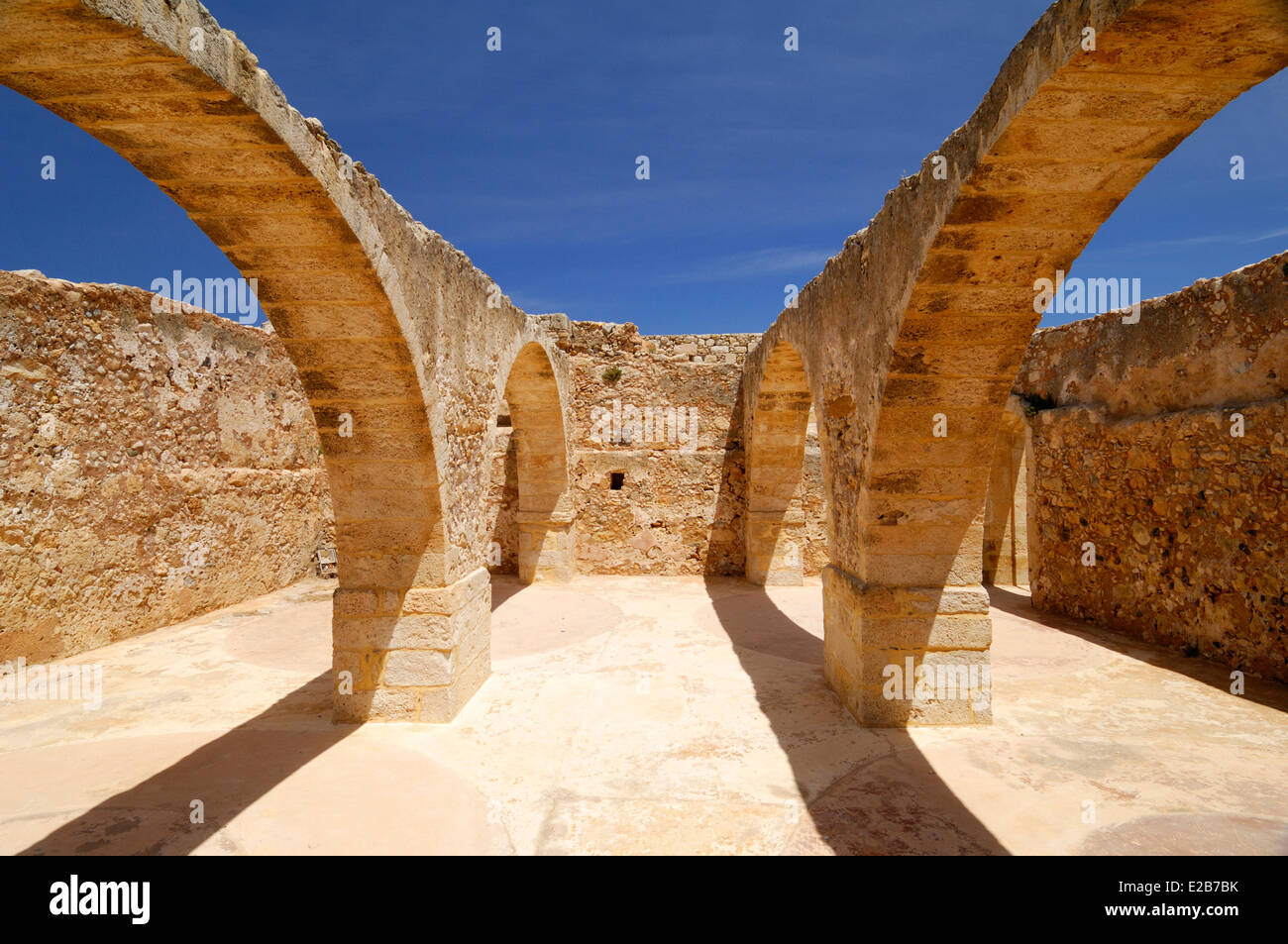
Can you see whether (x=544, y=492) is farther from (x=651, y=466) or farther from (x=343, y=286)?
(x=343, y=286)

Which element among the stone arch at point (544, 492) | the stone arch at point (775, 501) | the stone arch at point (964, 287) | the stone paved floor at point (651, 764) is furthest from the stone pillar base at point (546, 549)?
the stone arch at point (964, 287)

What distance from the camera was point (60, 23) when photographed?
1.91 m

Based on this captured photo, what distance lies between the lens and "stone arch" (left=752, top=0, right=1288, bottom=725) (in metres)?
2.20

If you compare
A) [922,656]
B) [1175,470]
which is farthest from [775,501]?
[922,656]

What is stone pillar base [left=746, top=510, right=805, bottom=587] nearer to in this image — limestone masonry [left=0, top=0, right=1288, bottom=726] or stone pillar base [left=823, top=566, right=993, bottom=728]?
limestone masonry [left=0, top=0, right=1288, bottom=726]

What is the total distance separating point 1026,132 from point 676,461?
302 inches

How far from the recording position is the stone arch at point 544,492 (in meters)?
9.39

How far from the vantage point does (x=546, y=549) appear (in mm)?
9562

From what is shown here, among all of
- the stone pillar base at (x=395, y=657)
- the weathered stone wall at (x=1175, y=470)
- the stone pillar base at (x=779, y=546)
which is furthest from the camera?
the stone pillar base at (x=779, y=546)

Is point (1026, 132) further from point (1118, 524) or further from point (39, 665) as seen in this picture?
point (39, 665)

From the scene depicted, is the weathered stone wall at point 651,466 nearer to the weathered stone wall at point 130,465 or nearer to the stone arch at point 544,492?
the stone arch at point 544,492

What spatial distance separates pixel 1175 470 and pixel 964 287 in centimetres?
407

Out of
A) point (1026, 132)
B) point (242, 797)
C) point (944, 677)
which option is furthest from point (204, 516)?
point (1026, 132)

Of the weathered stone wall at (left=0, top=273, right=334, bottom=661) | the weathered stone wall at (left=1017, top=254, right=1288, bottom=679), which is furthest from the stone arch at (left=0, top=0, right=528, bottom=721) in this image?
the weathered stone wall at (left=1017, top=254, right=1288, bottom=679)
